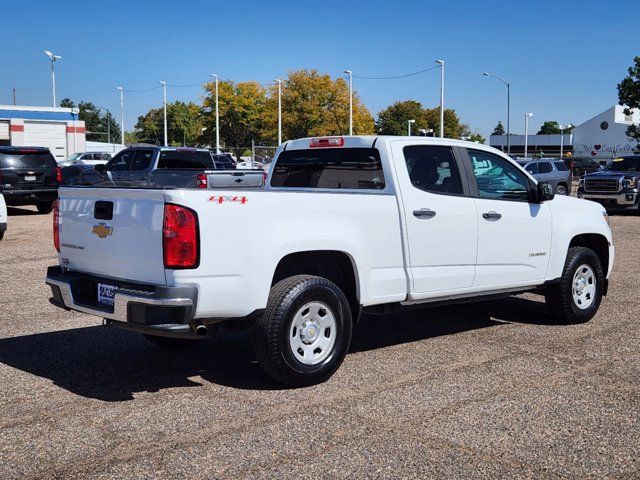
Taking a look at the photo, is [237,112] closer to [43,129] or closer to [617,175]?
[43,129]

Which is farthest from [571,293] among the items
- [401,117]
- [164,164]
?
[401,117]

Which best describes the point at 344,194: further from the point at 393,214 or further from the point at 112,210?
the point at 112,210

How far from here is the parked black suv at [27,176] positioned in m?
20.4

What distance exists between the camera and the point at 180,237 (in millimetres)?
4938

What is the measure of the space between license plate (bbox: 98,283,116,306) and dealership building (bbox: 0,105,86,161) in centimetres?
5490

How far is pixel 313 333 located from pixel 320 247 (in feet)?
2.10

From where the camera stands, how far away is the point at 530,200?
7336 mm

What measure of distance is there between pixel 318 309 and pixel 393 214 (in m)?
1.04

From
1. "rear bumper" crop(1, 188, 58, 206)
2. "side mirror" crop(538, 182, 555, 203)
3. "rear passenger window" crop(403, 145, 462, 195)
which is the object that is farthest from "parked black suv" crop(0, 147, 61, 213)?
"side mirror" crop(538, 182, 555, 203)

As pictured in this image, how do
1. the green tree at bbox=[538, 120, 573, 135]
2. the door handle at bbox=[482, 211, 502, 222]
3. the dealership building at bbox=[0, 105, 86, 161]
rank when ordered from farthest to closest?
the green tree at bbox=[538, 120, 573, 135] < the dealership building at bbox=[0, 105, 86, 161] < the door handle at bbox=[482, 211, 502, 222]

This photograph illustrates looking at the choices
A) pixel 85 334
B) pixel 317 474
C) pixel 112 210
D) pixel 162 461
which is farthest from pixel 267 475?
pixel 85 334

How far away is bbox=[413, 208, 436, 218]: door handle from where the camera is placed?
6.26 meters

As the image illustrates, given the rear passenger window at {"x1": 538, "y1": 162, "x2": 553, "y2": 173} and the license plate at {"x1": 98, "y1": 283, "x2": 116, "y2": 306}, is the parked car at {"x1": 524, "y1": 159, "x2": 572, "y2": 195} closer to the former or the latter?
the rear passenger window at {"x1": 538, "y1": 162, "x2": 553, "y2": 173}

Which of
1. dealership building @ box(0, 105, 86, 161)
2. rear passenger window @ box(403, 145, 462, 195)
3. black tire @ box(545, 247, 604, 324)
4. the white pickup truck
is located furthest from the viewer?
dealership building @ box(0, 105, 86, 161)
